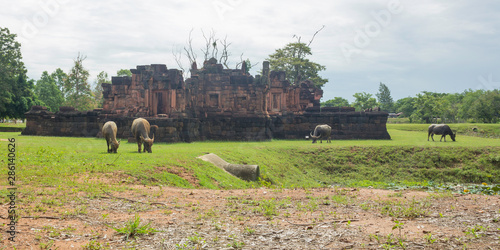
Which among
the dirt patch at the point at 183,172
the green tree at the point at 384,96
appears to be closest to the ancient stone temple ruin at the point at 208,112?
the dirt patch at the point at 183,172

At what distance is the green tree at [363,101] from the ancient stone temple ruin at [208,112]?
49.8 meters

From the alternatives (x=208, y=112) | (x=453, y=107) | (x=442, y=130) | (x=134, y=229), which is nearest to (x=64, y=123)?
(x=208, y=112)

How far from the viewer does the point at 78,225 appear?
657 centimetres

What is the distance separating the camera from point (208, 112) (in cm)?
2972

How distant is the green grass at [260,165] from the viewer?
10523 millimetres

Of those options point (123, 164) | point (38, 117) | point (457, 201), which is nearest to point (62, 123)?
point (38, 117)

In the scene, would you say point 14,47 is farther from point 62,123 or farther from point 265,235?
point 265,235

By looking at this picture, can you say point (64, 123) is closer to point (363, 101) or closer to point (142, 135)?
point (142, 135)

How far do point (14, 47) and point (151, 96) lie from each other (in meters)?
22.7

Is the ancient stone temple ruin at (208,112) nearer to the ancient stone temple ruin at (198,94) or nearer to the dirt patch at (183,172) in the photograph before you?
the ancient stone temple ruin at (198,94)

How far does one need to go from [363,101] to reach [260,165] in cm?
6820

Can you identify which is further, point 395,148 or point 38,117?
point 38,117

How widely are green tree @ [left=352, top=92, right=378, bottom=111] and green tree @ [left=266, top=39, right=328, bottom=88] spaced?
2096 centimetres

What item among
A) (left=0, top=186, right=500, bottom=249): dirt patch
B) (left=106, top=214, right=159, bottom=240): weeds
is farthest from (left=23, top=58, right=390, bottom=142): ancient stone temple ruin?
(left=106, top=214, right=159, bottom=240): weeds
